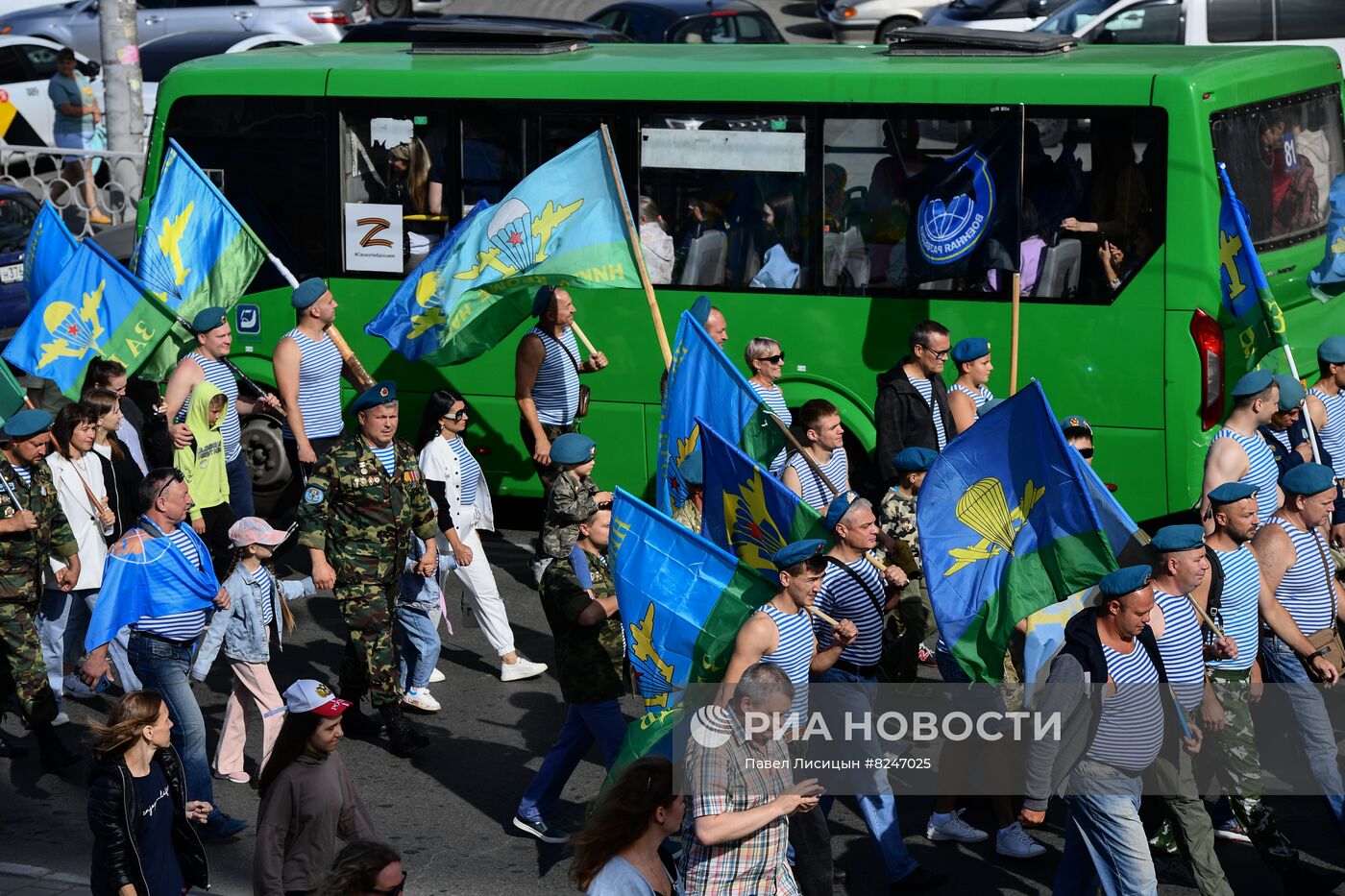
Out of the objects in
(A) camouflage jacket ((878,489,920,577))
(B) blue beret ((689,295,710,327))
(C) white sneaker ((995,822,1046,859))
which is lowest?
(C) white sneaker ((995,822,1046,859))

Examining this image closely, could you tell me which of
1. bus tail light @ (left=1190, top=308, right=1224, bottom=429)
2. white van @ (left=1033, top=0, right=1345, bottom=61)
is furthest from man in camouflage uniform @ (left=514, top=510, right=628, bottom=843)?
white van @ (left=1033, top=0, right=1345, bottom=61)

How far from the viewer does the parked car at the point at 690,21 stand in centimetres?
2456

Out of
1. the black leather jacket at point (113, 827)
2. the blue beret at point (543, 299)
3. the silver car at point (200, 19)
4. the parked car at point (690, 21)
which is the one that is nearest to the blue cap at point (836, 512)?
the black leather jacket at point (113, 827)

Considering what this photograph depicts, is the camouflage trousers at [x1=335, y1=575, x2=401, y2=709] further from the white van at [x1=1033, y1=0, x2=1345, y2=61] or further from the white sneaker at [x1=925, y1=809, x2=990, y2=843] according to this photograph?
the white van at [x1=1033, y1=0, x2=1345, y2=61]

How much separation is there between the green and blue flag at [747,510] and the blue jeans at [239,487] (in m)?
3.80

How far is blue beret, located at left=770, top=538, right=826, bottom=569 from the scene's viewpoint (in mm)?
6875

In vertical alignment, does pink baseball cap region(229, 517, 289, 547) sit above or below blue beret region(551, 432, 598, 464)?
below

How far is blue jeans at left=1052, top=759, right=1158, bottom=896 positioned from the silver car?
20490 mm

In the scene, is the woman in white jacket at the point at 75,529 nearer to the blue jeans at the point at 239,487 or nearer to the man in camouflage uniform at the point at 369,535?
the man in camouflage uniform at the point at 369,535

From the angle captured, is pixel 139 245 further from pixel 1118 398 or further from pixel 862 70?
pixel 1118 398

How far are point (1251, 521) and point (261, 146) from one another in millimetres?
7473

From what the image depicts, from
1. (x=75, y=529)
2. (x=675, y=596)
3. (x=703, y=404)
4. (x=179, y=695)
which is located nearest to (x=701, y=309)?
(x=703, y=404)

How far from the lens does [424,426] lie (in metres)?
9.92

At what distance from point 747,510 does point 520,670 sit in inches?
100
